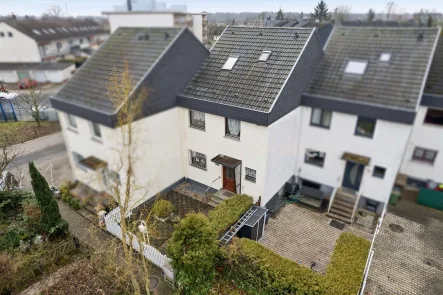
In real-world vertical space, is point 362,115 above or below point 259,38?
below

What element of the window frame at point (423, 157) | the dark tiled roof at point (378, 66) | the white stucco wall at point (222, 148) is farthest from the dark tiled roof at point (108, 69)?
the window frame at point (423, 157)

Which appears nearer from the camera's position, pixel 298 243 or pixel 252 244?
pixel 252 244

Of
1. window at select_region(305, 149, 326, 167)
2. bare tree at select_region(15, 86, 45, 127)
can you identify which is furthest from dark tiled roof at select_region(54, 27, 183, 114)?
window at select_region(305, 149, 326, 167)

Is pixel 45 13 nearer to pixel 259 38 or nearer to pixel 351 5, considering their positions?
pixel 351 5

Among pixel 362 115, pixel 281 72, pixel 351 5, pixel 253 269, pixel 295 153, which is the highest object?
pixel 351 5

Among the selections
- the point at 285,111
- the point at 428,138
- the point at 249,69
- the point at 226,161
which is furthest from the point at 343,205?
the point at 249,69

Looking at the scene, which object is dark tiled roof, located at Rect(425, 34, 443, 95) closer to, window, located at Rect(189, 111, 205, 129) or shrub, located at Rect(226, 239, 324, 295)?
shrub, located at Rect(226, 239, 324, 295)

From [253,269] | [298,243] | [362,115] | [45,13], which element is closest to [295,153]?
[362,115]
